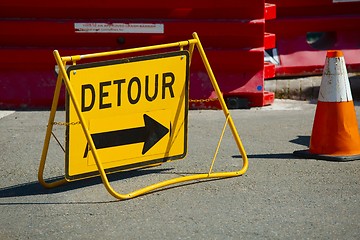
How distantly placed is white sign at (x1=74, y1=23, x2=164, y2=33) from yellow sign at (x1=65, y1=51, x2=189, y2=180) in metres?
2.87

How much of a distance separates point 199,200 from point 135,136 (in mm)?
743

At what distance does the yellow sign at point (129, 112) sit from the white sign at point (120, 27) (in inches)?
113

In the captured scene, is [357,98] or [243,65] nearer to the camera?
[243,65]

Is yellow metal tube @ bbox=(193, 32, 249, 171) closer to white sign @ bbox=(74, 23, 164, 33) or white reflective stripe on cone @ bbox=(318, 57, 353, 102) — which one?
white reflective stripe on cone @ bbox=(318, 57, 353, 102)

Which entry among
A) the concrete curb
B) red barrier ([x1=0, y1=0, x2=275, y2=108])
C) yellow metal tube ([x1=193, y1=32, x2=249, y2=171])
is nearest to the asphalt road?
yellow metal tube ([x1=193, y1=32, x2=249, y2=171])

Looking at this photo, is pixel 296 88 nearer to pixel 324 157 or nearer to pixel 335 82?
pixel 335 82

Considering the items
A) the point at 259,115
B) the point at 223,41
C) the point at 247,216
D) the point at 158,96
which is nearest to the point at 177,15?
the point at 223,41

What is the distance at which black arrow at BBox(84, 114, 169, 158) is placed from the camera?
19.1 feet

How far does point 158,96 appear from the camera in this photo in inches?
240

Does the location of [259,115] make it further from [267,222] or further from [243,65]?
[267,222]

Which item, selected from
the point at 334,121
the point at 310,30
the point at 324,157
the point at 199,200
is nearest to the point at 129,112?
the point at 199,200

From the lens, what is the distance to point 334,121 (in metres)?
6.88

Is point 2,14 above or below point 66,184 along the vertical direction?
above

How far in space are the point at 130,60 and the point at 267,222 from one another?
5.07ft
